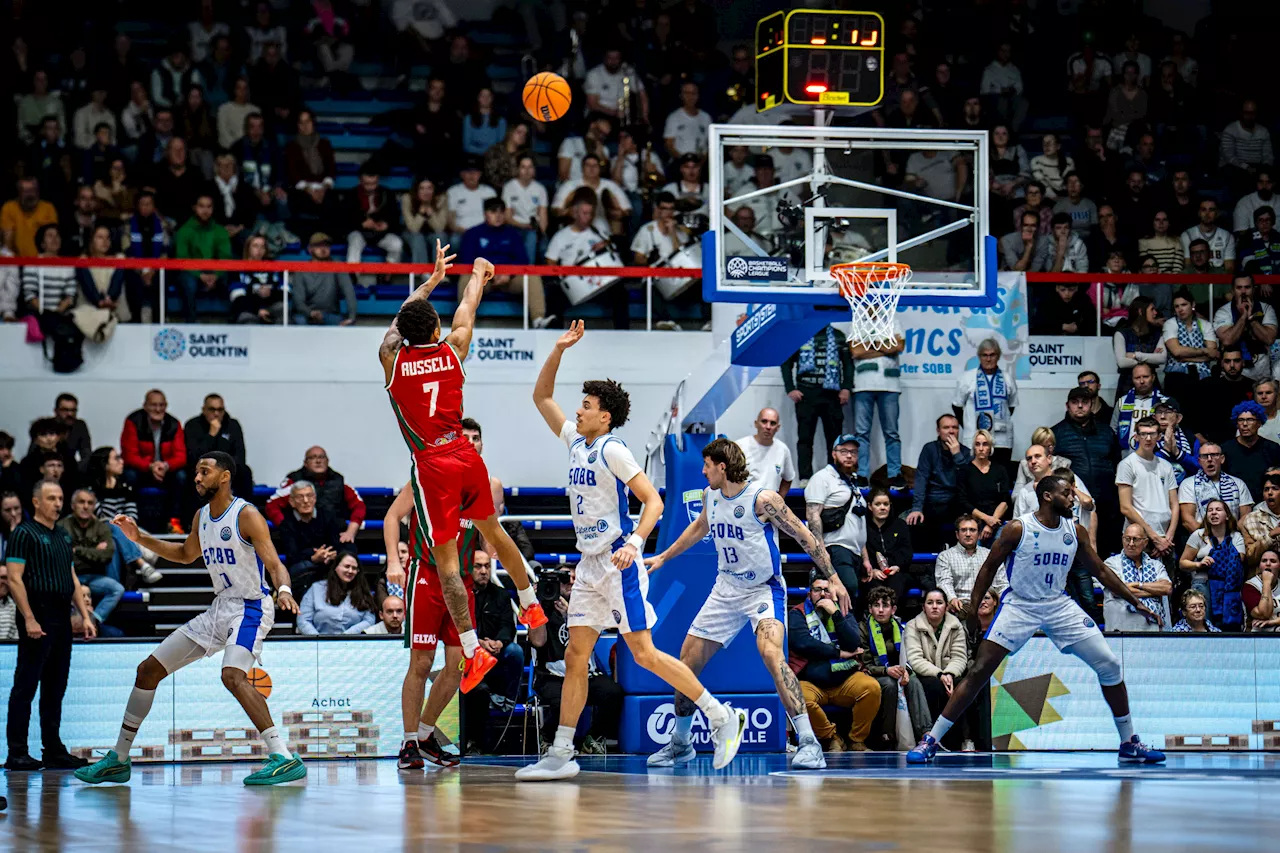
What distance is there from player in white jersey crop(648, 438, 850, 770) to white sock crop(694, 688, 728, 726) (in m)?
0.91

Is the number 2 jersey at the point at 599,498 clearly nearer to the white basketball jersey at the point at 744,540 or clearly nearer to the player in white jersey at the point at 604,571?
the player in white jersey at the point at 604,571

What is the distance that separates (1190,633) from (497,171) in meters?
9.36

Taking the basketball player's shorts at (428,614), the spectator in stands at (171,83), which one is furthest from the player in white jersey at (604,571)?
the spectator in stands at (171,83)

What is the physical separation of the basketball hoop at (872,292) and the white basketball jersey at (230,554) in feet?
15.7

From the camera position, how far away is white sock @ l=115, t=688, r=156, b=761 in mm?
10086

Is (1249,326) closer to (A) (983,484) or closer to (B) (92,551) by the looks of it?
(A) (983,484)

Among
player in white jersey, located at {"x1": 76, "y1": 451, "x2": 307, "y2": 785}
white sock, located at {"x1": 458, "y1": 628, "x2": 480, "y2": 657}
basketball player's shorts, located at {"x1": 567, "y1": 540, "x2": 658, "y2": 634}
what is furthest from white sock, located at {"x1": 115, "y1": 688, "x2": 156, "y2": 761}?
basketball player's shorts, located at {"x1": 567, "y1": 540, "x2": 658, "y2": 634}

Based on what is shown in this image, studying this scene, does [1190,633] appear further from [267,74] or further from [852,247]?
[267,74]

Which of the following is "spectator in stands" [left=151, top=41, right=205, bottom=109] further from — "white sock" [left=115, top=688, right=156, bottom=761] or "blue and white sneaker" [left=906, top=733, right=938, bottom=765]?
"blue and white sneaker" [left=906, top=733, right=938, bottom=765]

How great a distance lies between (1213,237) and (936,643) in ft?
24.6

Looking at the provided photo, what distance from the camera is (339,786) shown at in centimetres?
944

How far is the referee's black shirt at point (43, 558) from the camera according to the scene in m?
11.8

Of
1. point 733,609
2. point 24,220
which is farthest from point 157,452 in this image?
point 733,609

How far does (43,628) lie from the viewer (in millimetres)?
11875
